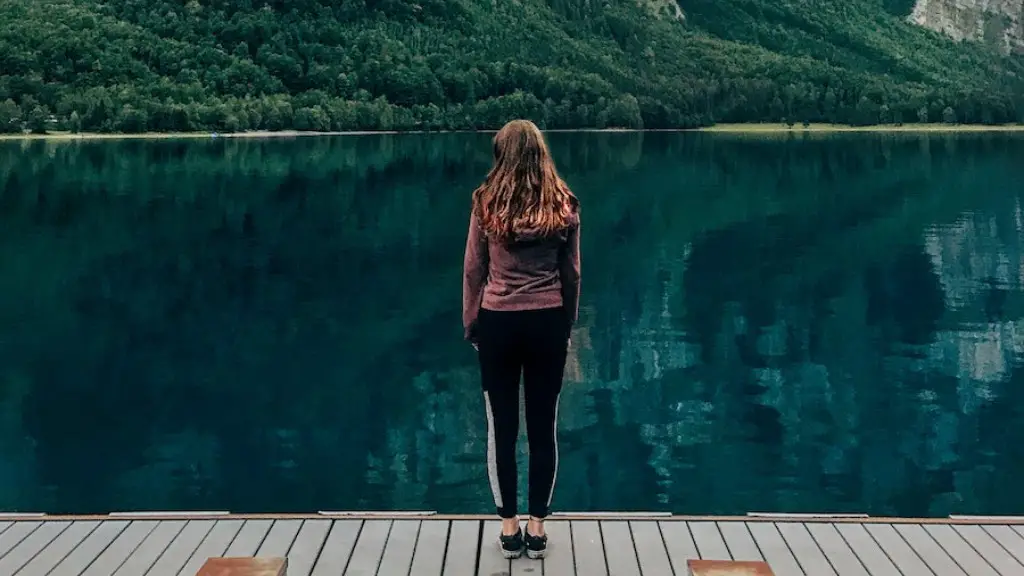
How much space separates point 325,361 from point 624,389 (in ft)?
19.3

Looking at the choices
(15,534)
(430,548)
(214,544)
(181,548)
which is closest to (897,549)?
(430,548)

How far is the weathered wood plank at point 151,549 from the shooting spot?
23.2 feet

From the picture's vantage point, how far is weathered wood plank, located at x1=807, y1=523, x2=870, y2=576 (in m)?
7.06

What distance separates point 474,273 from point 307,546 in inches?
79.1

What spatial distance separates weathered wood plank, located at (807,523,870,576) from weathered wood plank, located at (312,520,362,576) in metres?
2.80

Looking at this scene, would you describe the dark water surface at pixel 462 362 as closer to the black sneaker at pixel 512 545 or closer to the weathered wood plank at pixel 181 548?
the weathered wood plank at pixel 181 548

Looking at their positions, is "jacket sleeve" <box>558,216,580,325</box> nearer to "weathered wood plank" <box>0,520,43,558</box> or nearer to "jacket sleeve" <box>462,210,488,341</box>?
"jacket sleeve" <box>462,210,488,341</box>

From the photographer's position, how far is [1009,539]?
25.1ft

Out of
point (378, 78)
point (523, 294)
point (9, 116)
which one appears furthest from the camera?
point (378, 78)

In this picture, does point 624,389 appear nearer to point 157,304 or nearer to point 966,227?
point 157,304

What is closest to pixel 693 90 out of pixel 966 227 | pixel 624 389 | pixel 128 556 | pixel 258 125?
pixel 258 125

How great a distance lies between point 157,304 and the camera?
96.1 ft

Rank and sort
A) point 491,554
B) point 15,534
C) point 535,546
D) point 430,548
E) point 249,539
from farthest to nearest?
1. point 15,534
2. point 249,539
3. point 430,548
4. point 491,554
5. point 535,546

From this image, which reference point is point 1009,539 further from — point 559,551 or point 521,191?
point 521,191
